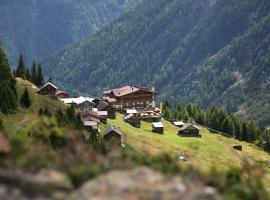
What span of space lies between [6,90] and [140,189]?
97.8 metres

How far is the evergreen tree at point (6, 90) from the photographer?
417 ft

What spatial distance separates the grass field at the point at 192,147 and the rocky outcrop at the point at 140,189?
4269 inches

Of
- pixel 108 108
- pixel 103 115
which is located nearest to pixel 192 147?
pixel 103 115

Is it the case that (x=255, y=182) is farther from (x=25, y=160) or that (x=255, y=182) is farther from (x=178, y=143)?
(x=178, y=143)

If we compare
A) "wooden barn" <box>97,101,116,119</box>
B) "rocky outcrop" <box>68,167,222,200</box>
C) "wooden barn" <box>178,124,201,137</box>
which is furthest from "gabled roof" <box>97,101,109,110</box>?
"rocky outcrop" <box>68,167,222,200</box>

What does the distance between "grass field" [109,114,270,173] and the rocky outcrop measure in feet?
356

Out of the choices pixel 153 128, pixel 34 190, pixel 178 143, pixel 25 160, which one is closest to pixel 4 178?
pixel 34 190

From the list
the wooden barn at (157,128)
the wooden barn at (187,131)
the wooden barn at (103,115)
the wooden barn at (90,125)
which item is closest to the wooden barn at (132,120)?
the wooden barn at (157,128)

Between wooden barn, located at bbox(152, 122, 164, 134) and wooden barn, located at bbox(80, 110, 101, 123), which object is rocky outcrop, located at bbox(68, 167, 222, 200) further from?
wooden barn, located at bbox(152, 122, 164, 134)

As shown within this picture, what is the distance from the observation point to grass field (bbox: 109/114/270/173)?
511 ft

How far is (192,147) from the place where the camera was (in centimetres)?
17088

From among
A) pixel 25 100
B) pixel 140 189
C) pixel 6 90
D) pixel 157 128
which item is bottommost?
pixel 140 189

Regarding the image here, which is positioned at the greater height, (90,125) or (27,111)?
(27,111)

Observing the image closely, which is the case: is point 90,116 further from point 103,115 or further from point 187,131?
point 187,131
